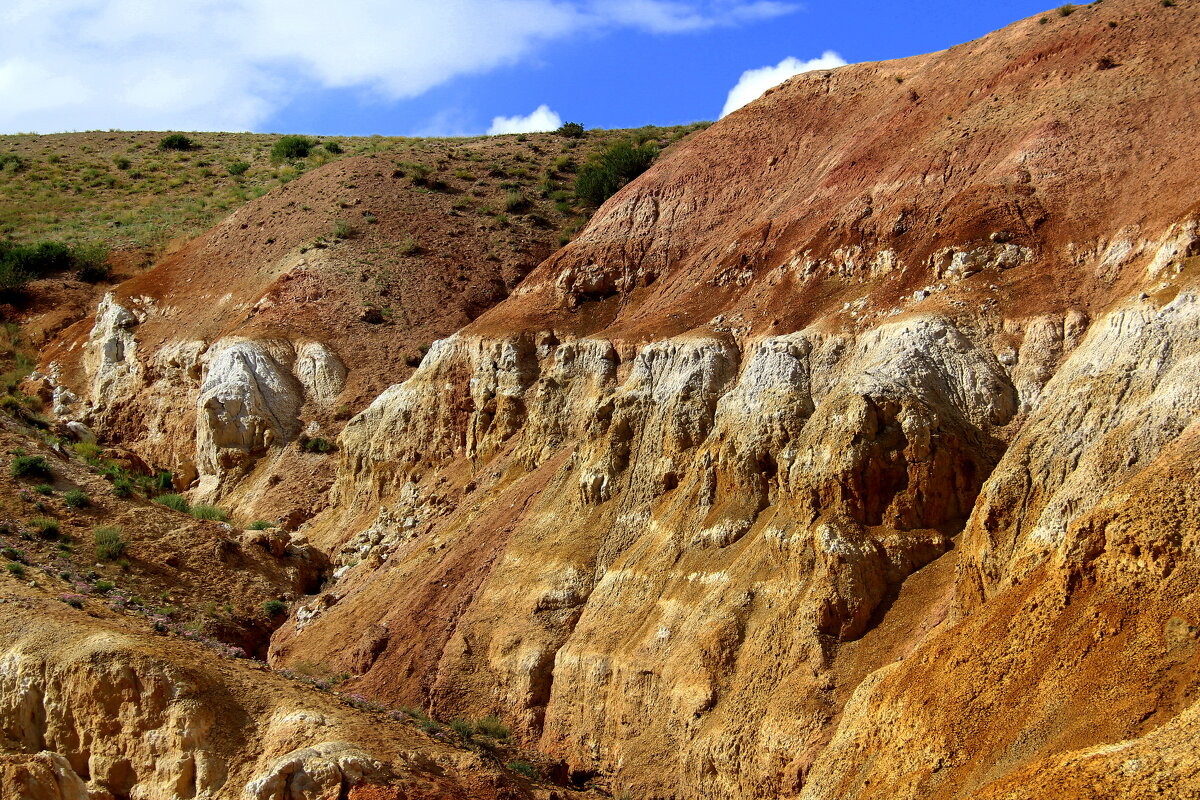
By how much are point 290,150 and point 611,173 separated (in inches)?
1044

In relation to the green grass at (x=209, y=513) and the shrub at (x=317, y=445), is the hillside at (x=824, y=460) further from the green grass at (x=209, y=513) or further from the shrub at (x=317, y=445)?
the green grass at (x=209, y=513)

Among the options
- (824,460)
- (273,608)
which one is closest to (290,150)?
(273,608)

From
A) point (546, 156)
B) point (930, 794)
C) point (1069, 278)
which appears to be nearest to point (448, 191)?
point (546, 156)

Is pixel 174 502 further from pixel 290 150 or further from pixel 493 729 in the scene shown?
pixel 290 150

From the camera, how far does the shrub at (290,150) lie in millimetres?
68688

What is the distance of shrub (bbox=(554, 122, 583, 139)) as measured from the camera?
64.7m

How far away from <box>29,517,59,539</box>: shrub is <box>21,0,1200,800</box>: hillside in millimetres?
6191

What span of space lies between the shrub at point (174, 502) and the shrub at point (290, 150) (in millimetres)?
37414

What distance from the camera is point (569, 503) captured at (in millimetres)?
25219

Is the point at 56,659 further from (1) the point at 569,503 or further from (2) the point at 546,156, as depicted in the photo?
(2) the point at 546,156

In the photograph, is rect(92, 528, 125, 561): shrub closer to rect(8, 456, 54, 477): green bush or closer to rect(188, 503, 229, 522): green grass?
rect(8, 456, 54, 477): green bush

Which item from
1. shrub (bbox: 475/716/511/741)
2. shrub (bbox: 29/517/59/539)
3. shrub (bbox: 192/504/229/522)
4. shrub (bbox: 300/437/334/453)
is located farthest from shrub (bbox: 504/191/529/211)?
shrub (bbox: 475/716/511/741)

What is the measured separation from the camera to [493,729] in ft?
72.7

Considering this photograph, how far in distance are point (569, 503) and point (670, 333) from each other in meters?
5.11
